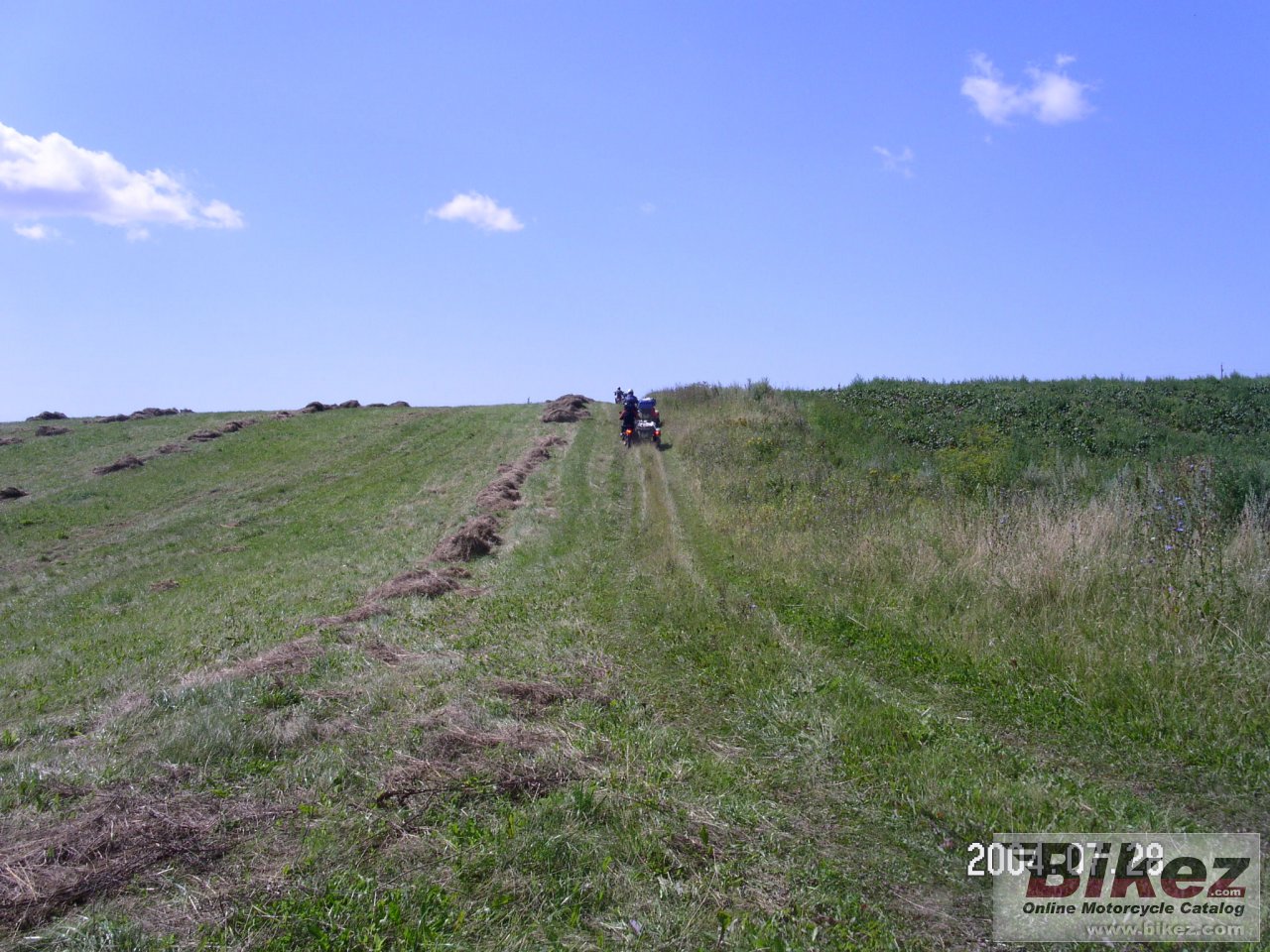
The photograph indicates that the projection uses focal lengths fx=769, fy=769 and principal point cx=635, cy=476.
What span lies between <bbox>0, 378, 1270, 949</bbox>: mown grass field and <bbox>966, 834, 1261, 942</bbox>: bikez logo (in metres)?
0.17

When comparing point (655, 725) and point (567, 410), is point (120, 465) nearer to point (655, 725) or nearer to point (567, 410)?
point (567, 410)

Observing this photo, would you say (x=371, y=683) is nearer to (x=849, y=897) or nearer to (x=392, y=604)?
(x=392, y=604)

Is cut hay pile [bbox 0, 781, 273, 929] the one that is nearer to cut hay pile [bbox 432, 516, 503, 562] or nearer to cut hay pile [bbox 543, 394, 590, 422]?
cut hay pile [bbox 432, 516, 503, 562]

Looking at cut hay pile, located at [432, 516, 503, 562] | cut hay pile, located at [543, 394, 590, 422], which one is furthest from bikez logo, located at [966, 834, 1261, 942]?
cut hay pile, located at [543, 394, 590, 422]

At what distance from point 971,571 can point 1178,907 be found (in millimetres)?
5611

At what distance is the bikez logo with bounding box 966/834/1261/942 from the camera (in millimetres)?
3646

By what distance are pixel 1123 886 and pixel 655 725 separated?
3.22m

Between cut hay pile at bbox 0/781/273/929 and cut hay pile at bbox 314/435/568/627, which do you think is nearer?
cut hay pile at bbox 0/781/273/929

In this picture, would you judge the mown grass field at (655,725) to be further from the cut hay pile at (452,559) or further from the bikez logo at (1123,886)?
the cut hay pile at (452,559)

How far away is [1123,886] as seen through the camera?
4004mm

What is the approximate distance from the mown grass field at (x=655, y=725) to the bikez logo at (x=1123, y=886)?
0.17 metres

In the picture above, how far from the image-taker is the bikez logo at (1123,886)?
3646 millimetres

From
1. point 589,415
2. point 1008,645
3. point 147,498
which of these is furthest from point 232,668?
point 589,415

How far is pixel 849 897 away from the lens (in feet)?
12.8
